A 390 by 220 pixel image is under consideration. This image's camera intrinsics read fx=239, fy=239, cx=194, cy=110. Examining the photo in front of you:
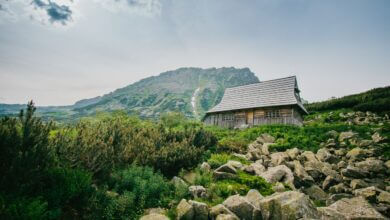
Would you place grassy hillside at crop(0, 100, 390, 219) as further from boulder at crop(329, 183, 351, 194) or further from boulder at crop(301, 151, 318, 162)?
boulder at crop(301, 151, 318, 162)

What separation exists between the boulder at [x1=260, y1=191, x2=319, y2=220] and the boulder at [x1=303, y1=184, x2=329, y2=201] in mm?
3410

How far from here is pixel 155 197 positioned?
7500 mm

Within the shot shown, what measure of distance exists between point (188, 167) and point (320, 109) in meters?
36.5

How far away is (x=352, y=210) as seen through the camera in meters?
6.60

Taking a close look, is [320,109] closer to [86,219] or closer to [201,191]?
[201,191]

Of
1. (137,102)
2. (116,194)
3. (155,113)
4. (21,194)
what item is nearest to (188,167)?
(116,194)

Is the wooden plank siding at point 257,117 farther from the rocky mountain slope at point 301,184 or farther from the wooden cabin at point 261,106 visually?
the rocky mountain slope at point 301,184

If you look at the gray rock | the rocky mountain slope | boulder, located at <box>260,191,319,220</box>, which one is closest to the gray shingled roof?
the rocky mountain slope

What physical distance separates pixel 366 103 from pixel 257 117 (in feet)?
53.3

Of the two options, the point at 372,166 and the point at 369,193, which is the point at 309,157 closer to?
the point at 372,166

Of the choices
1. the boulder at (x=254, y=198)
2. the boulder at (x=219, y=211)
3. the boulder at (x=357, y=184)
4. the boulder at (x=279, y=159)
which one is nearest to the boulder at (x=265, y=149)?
the boulder at (x=279, y=159)

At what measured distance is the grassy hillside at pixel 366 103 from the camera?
1205 inches

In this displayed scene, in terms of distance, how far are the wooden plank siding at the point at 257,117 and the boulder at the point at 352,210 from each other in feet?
66.0

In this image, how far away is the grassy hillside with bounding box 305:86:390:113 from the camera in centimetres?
3061
